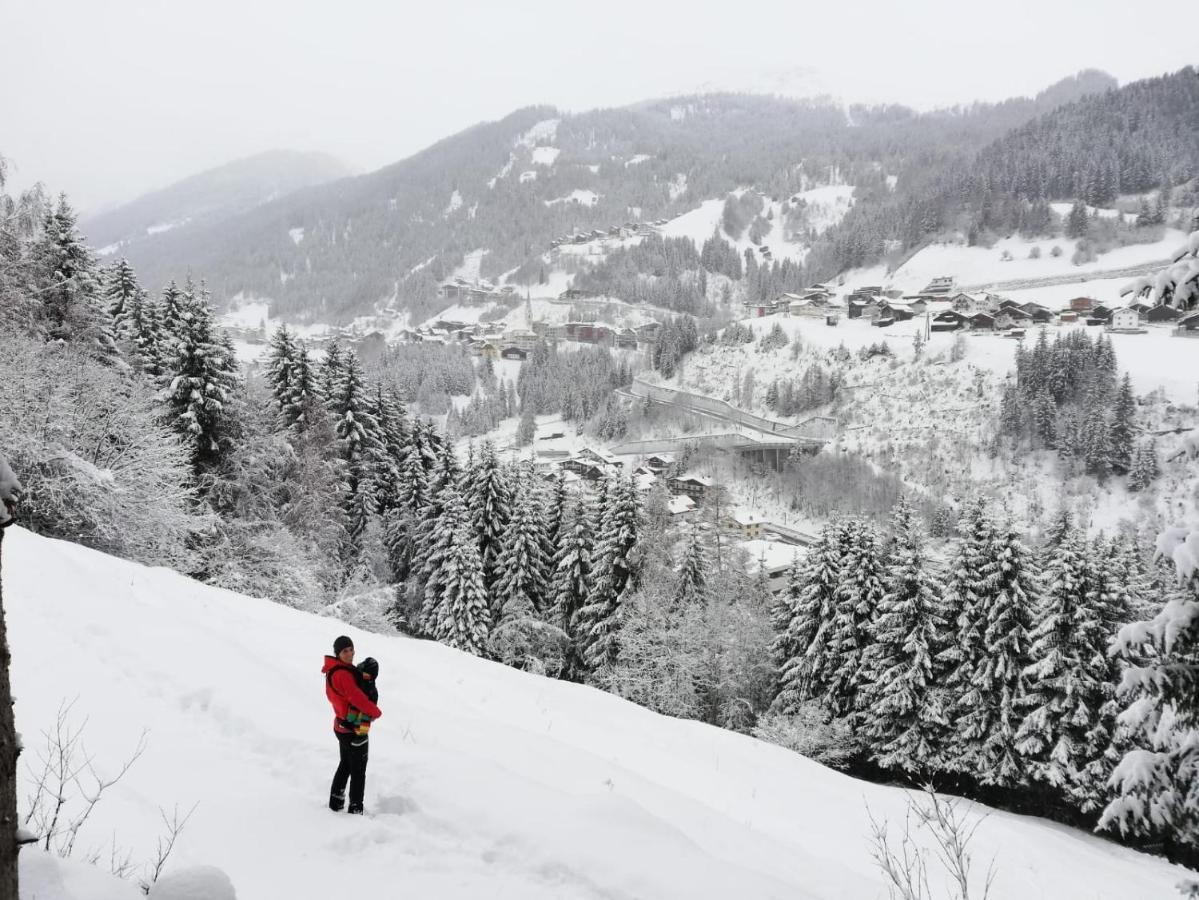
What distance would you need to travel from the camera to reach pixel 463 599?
30578 millimetres

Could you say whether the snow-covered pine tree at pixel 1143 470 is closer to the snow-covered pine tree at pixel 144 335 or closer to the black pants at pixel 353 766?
the snow-covered pine tree at pixel 144 335

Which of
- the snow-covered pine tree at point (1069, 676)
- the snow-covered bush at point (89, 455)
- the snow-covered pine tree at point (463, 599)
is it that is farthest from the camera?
the snow-covered pine tree at point (463, 599)

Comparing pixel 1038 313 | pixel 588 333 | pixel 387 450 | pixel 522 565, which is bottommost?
pixel 522 565

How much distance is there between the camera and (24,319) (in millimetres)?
20000

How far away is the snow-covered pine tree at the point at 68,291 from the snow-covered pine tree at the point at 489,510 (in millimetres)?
15402

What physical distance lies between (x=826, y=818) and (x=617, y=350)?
130m

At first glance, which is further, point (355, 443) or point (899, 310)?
point (899, 310)

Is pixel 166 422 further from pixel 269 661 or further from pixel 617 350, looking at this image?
pixel 617 350

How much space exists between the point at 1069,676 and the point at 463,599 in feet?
75.4

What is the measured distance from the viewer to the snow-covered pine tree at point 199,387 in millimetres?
24188

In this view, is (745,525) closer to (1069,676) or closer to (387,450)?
(387,450)

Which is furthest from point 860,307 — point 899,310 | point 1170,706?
point 1170,706

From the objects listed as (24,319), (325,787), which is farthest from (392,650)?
(24,319)

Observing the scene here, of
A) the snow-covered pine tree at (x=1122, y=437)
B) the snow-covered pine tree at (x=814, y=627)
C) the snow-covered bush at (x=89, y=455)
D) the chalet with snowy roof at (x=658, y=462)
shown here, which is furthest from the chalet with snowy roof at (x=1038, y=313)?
the snow-covered bush at (x=89, y=455)
